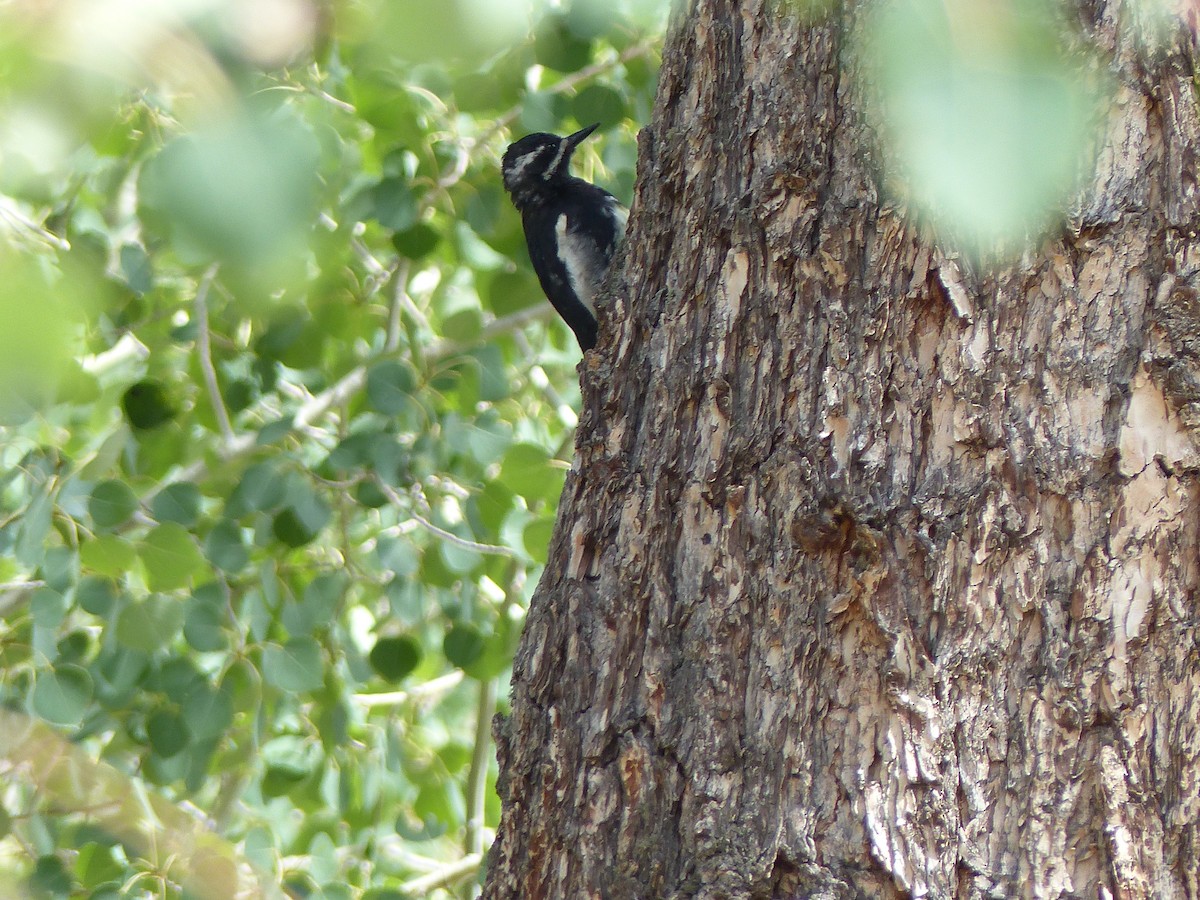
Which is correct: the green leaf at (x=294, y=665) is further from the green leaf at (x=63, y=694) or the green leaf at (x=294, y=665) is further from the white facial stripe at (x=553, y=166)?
the white facial stripe at (x=553, y=166)

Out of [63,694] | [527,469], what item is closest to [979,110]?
[527,469]

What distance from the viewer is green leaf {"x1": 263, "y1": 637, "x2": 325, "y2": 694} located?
89.0 inches

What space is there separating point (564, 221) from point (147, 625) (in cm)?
154

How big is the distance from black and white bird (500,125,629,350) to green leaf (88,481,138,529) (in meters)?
1.12

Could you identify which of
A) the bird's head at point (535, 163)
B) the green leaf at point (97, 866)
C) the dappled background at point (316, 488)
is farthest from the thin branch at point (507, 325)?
the green leaf at point (97, 866)

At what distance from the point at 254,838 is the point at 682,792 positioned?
1720mm

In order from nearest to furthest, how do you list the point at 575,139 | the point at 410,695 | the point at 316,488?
the point at 316,488
the point at 575,139
the point at 410,695

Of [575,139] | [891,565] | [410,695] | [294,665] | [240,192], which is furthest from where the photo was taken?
[410,695]

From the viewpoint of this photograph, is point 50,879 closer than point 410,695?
Yes

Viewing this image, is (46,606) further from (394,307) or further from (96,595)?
(394,307)

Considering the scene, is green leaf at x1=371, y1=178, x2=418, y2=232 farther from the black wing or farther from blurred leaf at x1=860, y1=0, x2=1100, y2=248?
blurred leaf at x1=860, y1=0, x2=1100, y2=248

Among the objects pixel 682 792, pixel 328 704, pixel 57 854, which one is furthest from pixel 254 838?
pixel 682 792

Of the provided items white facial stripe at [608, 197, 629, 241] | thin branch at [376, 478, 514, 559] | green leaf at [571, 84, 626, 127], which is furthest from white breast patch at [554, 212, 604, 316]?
thin branch at [376, 478, 514, 559]

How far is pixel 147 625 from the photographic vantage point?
215cm
